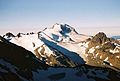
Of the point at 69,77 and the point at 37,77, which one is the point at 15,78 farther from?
the point at 69,77

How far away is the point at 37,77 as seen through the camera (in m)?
177

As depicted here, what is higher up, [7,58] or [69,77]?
[7,58]

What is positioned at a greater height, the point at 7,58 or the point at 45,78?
the point at 7,58

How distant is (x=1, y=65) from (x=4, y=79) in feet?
80.6

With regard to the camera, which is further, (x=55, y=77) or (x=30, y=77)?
(x=55, y=77)

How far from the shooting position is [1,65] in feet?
521

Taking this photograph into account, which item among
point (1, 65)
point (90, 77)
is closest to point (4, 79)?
point (1, 65)

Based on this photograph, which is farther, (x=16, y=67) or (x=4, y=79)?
(x=16, y=67)

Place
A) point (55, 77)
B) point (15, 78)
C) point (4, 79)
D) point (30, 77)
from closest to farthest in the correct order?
point (4, 79), point (15, 78), point (30, 77), point (55, 77)

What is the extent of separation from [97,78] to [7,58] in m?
Answer: 58.3

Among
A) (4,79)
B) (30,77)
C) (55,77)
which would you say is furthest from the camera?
(55,77)

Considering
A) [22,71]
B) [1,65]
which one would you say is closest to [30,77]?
[22,71]

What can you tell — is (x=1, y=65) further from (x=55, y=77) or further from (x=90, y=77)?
(x=90, y=77)

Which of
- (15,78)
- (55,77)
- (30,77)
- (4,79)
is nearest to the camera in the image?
(4,79)
